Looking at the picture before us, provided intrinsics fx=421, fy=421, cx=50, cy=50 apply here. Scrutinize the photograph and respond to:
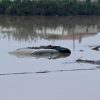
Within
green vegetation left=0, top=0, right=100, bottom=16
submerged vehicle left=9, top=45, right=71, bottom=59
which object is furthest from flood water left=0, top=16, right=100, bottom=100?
green vegetation left=0, top=0, right=100, bottom=16

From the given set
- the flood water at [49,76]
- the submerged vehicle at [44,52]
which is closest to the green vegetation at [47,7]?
the flood water at [49,76]

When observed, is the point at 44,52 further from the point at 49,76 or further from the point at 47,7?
the point at 47,7

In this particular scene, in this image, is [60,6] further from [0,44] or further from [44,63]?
[44,63]

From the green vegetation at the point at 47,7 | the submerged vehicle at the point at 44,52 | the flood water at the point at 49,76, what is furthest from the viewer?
the green vegetation at the point at 47,7

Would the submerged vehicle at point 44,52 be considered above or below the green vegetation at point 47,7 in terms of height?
above

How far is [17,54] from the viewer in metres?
4.34

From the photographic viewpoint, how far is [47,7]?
11297 millimetres

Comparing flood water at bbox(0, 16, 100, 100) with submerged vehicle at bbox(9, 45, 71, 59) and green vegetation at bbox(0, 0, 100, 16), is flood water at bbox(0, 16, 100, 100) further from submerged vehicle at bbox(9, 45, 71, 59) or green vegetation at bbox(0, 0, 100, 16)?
green vegetation at bbox(0, 0, 100, 16)

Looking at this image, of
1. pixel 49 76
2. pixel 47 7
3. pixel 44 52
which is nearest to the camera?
pixel 49 76

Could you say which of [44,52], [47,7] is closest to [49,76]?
[44,52]

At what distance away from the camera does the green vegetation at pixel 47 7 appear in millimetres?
11250

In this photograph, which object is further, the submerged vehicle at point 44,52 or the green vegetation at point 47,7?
the green vegetation at point 47,7

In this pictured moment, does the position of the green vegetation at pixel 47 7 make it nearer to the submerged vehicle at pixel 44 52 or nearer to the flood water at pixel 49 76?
the flood water at pixel 49 76

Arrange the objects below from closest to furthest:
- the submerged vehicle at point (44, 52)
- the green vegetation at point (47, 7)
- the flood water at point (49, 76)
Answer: the flood water at point (49, 76), the submerged vehicle at point (44, 52), the green vegetation at point (47, 7)
